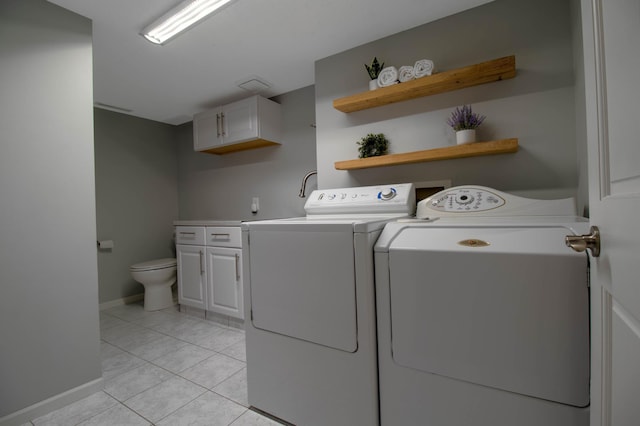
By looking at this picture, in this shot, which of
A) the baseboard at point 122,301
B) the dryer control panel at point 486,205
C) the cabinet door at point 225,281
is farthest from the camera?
the baseboard at point 122,301

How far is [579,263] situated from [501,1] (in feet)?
5.42

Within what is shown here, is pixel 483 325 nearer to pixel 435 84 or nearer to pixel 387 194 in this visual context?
pixel 387 194

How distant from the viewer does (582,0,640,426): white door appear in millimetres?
413

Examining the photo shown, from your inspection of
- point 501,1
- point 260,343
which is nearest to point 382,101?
point 501,1

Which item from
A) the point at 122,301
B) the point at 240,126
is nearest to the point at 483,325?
the point at 240,126

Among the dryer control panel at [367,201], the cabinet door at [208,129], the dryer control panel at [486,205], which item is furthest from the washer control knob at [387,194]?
the cabinet door at [208,129]

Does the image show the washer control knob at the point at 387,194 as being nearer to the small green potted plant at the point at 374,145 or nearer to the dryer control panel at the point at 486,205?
the dryer control panel at the point at 486,205

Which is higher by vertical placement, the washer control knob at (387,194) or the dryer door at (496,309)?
the washer control knob at (387,194)

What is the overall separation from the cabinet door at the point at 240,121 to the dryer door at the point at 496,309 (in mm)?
2169

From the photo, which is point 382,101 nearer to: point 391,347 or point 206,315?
point 391,347

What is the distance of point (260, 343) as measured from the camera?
1466 mm

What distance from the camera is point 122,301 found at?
3373mm

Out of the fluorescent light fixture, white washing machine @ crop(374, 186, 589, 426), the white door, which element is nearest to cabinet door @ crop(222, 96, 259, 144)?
the fluorescent light fixture

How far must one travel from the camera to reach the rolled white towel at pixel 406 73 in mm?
1829
